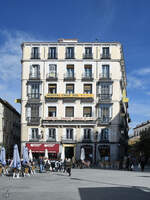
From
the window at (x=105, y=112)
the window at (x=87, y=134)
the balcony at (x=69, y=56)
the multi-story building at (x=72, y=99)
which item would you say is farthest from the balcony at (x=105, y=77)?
the window at (x=87, y=134)

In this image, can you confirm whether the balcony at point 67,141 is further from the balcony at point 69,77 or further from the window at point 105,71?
the window at point 105,71

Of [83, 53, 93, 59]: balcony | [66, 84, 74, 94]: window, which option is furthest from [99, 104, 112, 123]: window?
[83, 53, 93, 59]: balcony

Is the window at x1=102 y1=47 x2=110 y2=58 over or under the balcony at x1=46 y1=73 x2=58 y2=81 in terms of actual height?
over

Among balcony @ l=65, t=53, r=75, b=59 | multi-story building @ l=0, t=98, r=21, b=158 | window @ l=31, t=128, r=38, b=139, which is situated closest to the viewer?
window @ l=31, t=128, r=38, b=139

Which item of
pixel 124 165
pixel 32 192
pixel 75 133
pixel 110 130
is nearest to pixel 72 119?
pixel 75 133

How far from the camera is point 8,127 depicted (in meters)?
62.1

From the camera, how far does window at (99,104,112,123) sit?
4866 centimetres

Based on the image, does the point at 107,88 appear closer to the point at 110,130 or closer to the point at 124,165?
the point at 110,130

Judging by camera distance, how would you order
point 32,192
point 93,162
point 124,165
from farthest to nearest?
point 93,162 → point 124,165 → point 32,192

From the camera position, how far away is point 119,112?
49.2 meters

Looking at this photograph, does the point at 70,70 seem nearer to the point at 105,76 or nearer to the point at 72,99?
the point at 72,99

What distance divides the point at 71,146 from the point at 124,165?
905cm

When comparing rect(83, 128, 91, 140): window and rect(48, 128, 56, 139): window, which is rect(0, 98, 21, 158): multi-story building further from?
rect(83, 128, 91, 140): window

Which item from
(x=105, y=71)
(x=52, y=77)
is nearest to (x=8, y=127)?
(x=52, y=77)
